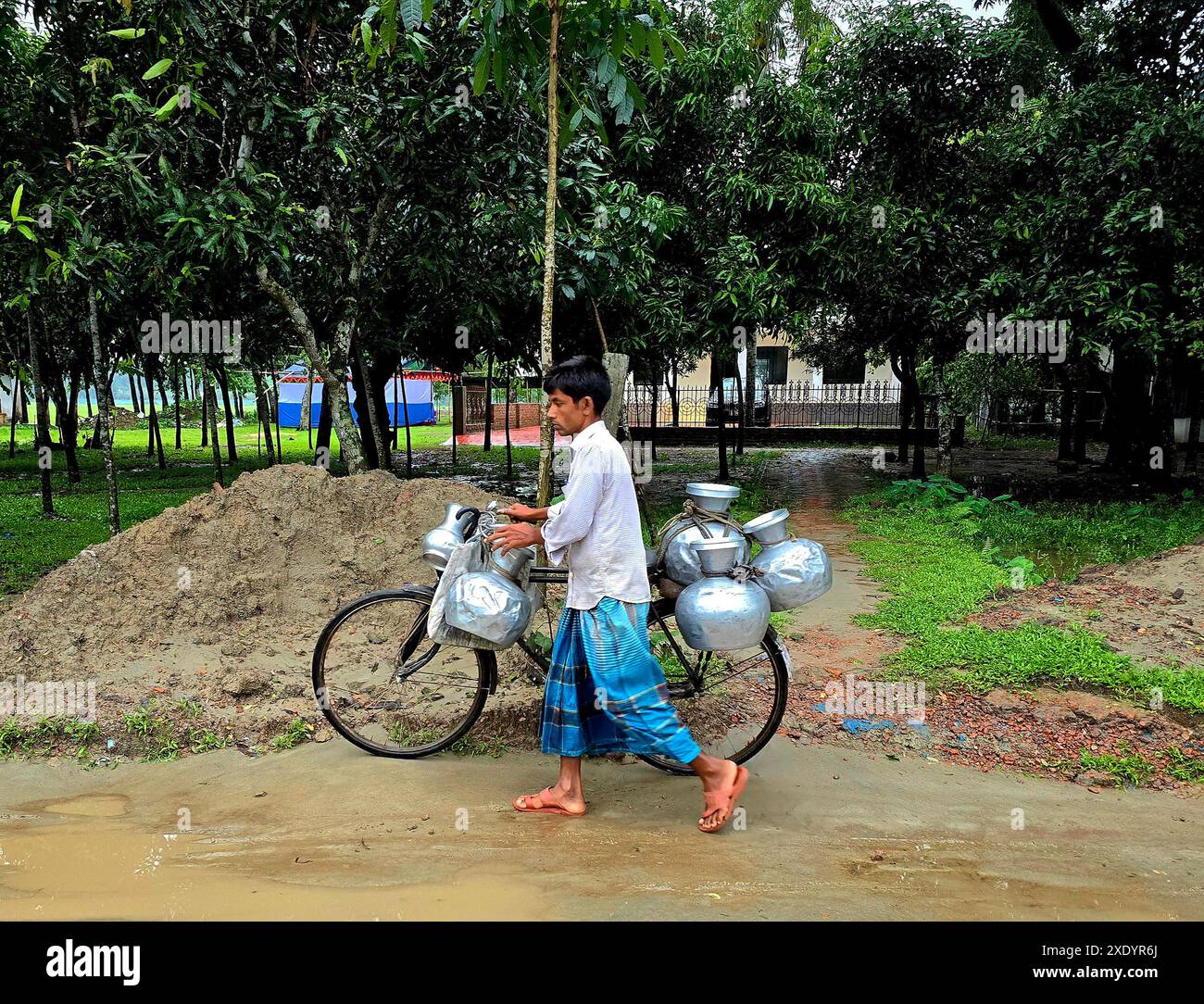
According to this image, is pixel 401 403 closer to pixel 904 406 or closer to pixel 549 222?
pixel 904 406

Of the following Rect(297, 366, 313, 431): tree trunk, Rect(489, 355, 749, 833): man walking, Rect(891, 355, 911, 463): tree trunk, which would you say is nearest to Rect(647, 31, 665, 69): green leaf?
Rect(489, 355, 749, 833): man walking

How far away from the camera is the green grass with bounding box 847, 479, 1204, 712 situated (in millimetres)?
5164

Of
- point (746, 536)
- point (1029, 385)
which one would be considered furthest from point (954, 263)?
point (1029, 385)

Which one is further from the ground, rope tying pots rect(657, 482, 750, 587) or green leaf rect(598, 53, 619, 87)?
green leaf rect(598, 53, 619, 87)

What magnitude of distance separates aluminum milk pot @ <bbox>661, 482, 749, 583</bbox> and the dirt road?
36.8 inches

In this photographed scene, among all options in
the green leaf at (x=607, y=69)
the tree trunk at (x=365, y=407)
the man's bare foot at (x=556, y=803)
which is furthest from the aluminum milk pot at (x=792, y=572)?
the tree trunk at (x=365, y=407)

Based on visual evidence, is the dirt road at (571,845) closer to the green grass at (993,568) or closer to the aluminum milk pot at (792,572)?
the aluminum milk pot at (792,572)

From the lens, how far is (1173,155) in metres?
10.3

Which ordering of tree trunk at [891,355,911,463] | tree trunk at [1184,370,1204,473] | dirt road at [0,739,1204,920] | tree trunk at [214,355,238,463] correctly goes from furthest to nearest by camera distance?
tree trunk at [891,355,911,463] → tree trunk at [214,355,238,463] → tree trunk at [1184,370,1204,473] → dirt road at [0,739,1204,920]

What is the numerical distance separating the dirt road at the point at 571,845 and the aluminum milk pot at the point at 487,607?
721 millimetres

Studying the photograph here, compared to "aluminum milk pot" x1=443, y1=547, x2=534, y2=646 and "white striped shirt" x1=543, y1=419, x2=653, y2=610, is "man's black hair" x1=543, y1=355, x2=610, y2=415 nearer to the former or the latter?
"white striped shirt" x1=543, y1=419, x2=653, y2=610

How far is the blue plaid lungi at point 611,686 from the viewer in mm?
3475

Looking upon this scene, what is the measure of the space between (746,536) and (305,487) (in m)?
3.95

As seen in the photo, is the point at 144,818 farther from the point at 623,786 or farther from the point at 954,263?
the point at 954,263
